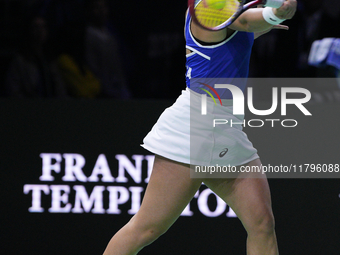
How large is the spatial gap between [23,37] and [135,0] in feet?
3.57

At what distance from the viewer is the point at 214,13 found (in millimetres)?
1890

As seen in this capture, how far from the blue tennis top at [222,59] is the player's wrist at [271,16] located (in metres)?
0.20

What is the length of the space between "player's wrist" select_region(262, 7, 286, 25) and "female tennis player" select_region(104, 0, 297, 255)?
0.66ft

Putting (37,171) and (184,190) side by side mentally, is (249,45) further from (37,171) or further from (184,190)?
(37,171)

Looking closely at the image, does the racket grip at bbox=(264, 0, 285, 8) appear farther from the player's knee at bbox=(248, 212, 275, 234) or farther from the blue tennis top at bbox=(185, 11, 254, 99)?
the player's knee at bbox=(248, 212, 275, 234)

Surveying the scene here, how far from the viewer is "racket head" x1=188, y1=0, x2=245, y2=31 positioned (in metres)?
1.84

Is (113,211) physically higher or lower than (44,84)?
lower

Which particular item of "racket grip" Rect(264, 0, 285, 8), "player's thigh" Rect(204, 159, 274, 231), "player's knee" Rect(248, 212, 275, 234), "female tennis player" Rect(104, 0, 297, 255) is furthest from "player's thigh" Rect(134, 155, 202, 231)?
"racket grip" Rect(264, 0, 285, 8)

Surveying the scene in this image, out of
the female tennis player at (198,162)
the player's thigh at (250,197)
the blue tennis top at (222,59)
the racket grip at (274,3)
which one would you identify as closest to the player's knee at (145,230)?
the female tennis player at (198,162)

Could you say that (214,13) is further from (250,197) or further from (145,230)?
(145,230)

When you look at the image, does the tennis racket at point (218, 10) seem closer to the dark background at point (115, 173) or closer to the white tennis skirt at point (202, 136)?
the white tennis skirt at point (202, 136)

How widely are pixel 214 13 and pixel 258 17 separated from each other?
0.17 metres

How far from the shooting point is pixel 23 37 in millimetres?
4121

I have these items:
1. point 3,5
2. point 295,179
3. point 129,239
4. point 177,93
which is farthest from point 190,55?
point 3,5
